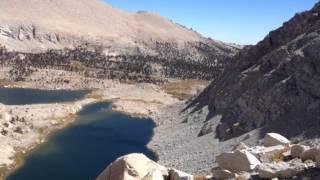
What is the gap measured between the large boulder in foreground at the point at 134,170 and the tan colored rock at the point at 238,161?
3.58 meters

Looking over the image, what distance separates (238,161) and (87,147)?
74.7 meters

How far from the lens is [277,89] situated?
268ft

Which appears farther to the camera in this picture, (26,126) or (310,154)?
(26,126)

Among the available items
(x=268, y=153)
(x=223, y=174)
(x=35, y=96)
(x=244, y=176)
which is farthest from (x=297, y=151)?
(x=35, y=96)

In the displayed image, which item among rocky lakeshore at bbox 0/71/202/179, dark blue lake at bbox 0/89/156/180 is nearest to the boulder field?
dark blue lake at bbox 0/89/156/180

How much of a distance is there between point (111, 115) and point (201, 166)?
68927mm

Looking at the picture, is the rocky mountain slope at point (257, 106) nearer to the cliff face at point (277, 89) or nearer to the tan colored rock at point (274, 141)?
the cliff face at point (277, 89)

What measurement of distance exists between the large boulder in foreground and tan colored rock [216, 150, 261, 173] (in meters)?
3.58

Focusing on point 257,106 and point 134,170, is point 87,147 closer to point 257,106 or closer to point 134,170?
point 257,106

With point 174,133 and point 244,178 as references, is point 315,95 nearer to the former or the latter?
point 174,133

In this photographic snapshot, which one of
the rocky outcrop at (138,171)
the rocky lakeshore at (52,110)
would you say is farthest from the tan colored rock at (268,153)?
the rocky lakeshore at (52,110)

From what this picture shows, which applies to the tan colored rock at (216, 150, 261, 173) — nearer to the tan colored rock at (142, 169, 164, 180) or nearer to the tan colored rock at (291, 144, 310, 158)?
the tan colored rock at (291, 144, 310, 158)

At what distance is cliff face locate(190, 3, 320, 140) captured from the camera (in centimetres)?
7256

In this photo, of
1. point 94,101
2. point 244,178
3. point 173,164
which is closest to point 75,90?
point 94,101
